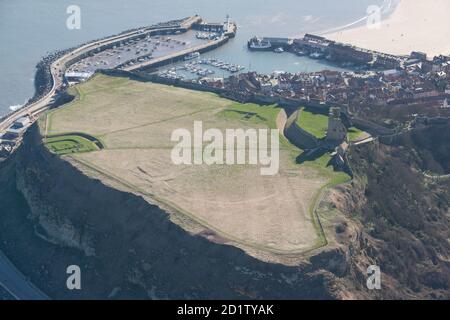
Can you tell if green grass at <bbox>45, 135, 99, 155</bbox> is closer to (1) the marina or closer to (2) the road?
(2) the road

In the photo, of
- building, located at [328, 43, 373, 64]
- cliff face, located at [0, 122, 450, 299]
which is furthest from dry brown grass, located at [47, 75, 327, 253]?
building, located at [328, 43, 373, 64]

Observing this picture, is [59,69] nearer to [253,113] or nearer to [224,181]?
[253,113]

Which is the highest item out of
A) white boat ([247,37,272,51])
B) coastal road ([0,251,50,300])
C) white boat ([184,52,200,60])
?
white boat ([247,37,272,51])

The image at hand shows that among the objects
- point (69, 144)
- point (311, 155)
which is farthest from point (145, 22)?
point (311, 155)

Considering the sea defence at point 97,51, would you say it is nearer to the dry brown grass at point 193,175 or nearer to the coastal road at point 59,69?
the coastal road at point 59,69

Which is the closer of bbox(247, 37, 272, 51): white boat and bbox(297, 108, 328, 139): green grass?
bbox(297, 108, 328, 139): green grass
